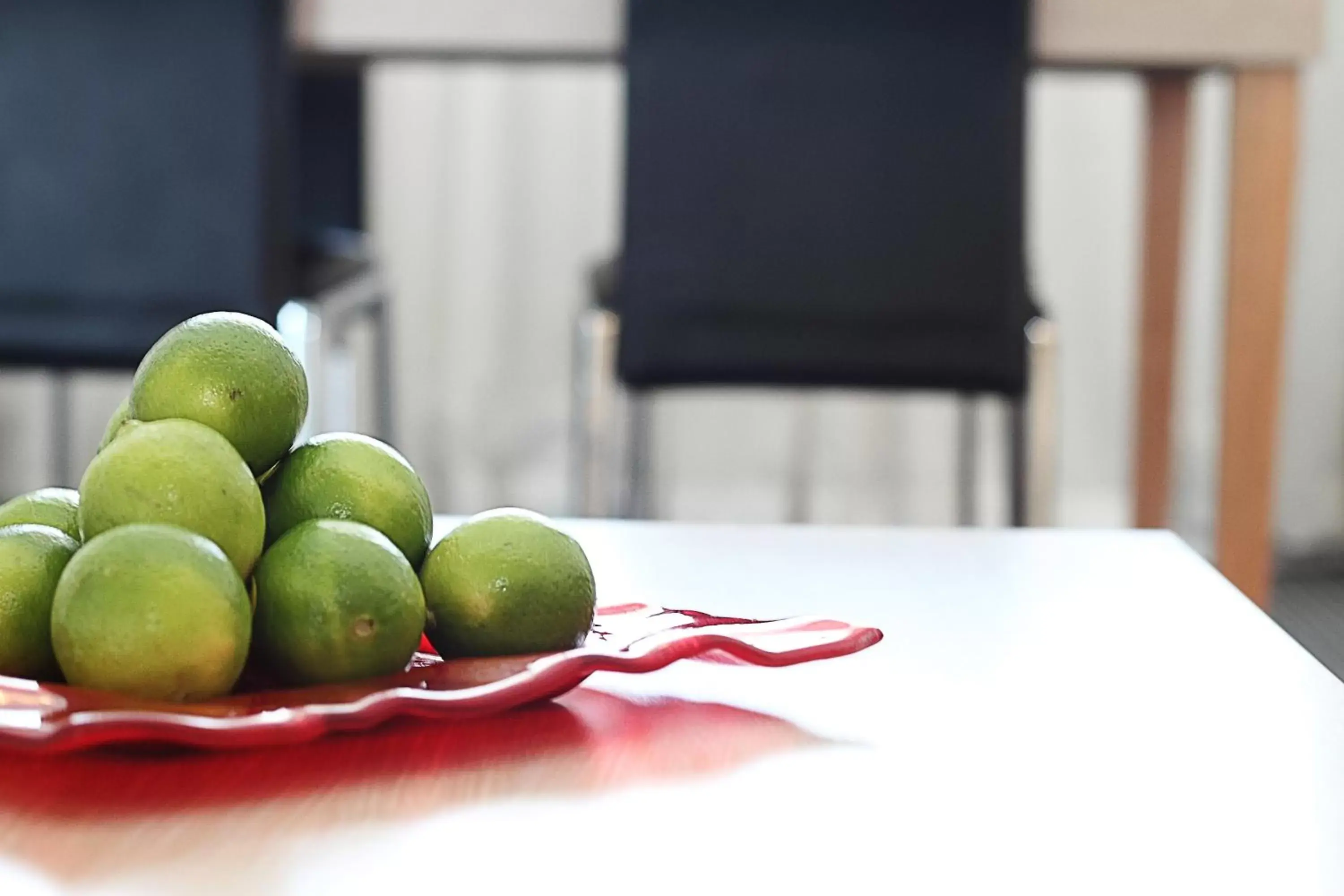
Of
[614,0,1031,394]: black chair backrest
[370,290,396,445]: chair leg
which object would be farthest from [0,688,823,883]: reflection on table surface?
[370,290,396,445]: chair leg

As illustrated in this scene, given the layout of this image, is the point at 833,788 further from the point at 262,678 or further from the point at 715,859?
the point at 262,678

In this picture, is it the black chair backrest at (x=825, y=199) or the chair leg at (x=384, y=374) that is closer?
the black chair backrest at (x=825, y=199)

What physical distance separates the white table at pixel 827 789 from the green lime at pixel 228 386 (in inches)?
4.4

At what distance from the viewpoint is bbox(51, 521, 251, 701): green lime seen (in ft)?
1.48

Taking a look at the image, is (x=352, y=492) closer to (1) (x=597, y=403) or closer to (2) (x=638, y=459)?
(1) (x=597, y=403)

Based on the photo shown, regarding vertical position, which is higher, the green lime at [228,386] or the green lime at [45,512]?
the green lime at [228,386]

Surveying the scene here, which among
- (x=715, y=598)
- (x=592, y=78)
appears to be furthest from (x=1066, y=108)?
(x=715, y=598)

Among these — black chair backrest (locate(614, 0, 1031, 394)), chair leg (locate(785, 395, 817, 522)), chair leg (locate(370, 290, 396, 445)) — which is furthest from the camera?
chair leg (locate(785, 395, 817, 522))

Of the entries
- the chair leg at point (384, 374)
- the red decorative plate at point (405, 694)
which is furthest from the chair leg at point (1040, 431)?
the red decorative plate at point (405, 694)

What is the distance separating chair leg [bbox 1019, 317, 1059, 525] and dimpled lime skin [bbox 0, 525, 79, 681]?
1.34 meters

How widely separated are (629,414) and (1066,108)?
45.3 inches

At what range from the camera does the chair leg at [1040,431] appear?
5.63 ft

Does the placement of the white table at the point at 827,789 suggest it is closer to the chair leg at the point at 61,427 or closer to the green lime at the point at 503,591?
the green lime at the point at 503,591

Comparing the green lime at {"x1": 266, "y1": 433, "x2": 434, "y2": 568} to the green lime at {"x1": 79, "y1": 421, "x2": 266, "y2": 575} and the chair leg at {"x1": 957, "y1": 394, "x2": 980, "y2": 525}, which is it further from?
the chair leg at {"x1": 957, "y1": 394, "x2": 980, "y2": 525}
